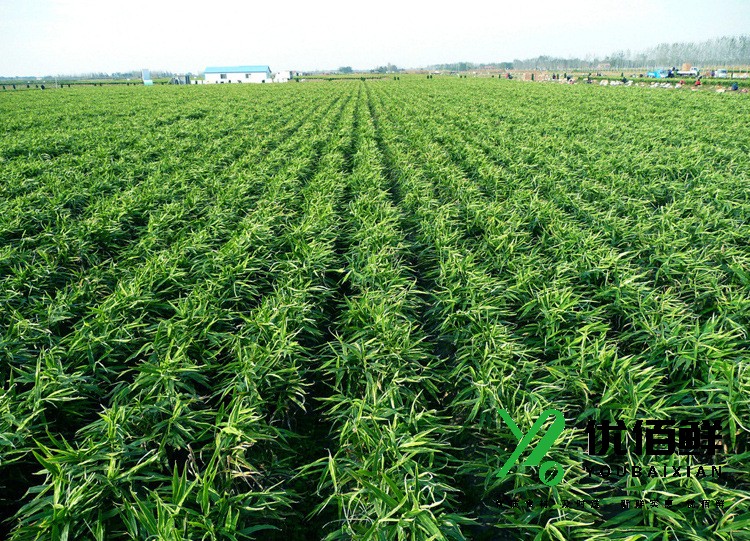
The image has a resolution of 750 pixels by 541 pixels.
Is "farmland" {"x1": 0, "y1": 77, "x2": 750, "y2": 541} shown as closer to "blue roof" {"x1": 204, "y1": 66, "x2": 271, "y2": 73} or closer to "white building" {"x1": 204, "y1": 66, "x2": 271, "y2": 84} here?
"white building" {"x1": 204, "y1": 66, "x2": 271, "y2": 84}

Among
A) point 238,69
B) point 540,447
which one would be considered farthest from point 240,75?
point 540,447

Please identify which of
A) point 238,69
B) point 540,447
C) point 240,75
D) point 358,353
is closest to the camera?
point 540,447

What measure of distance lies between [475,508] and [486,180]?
775cm

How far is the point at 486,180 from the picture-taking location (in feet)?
30.7

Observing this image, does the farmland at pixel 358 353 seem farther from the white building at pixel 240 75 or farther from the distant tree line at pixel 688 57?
the distant tree line at pixel 688 57

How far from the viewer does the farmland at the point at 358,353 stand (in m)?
2.50

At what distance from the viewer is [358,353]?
3.64 meters

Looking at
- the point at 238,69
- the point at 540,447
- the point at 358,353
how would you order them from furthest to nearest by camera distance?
the point at 238,69, the point at 358,353, the point at 540,447

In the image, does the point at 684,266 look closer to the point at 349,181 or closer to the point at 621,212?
the point at 621,212

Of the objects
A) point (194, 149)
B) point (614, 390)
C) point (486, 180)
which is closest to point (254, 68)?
point (194, 149)

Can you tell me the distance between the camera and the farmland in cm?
250


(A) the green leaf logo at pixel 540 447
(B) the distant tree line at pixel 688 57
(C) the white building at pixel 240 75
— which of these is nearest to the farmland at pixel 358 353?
(A) the green leaf logo at pixel 540 447

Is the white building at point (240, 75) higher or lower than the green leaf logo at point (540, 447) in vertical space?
higher

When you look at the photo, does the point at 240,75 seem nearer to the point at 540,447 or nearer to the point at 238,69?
the point at 238,69
